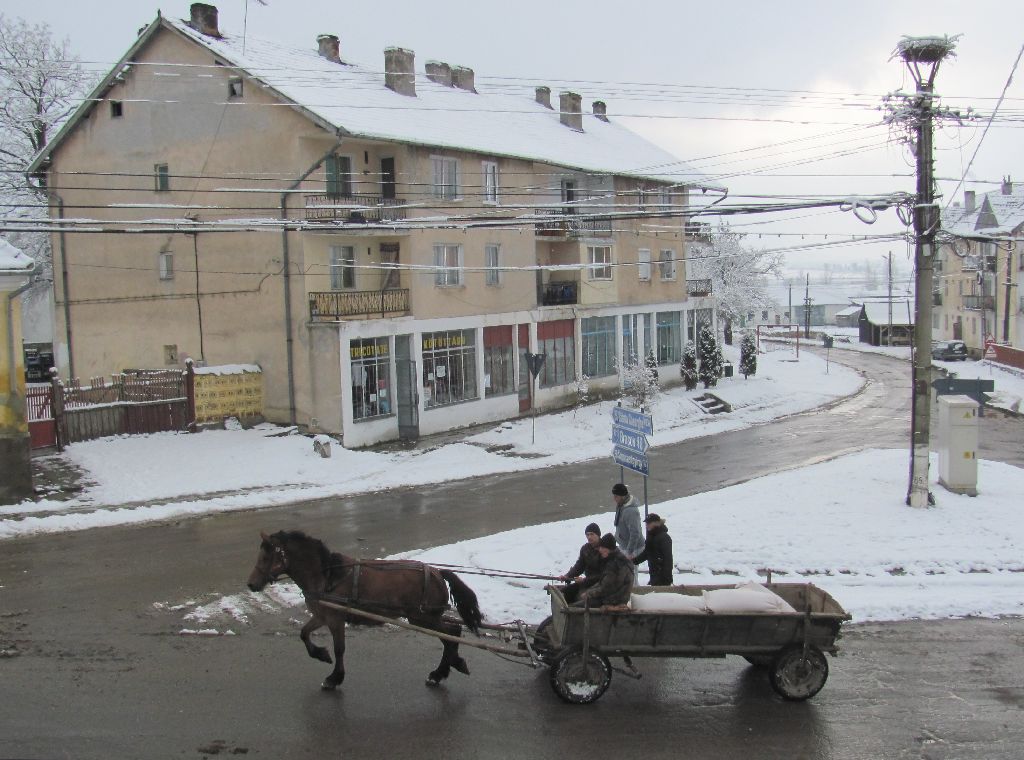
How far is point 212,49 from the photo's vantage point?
27.5 metres

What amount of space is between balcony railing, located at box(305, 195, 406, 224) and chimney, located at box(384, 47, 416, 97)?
5.82 meters

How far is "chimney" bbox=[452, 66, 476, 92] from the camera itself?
3806cm

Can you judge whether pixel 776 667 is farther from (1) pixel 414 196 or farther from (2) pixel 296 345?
(1) pixel 414 196

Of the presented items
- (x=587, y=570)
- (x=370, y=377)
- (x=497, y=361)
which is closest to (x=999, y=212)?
(x=497, y=361)

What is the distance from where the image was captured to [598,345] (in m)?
38.9

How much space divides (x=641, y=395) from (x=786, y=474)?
14862 millimetres

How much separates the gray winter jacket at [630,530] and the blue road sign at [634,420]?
1.24 metres

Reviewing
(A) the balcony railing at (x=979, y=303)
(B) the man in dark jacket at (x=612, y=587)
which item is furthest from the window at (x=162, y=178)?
(A) the balcony railing at (x=979, y=303)

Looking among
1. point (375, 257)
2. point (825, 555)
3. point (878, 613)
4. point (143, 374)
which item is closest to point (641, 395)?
point (375, 257)

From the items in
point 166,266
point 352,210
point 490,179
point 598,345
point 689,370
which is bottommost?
point 689,370

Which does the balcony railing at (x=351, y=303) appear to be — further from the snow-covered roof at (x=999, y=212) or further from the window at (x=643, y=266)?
the snow-covered roof at (x=999, y=212)

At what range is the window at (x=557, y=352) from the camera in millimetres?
35875

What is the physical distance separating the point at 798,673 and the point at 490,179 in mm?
25756

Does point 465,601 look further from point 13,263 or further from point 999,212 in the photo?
point 999,212
